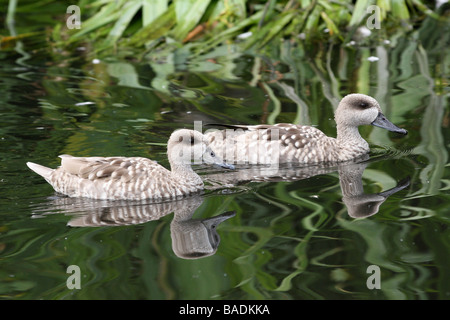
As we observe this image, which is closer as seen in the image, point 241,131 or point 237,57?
point 241,131

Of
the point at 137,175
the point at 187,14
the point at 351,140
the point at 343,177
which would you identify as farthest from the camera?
the point at 187,14

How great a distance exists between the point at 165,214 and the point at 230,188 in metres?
0.84

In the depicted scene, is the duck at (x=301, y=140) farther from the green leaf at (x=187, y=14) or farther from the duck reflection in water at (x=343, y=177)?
the green leaf at (x=187, y=14)

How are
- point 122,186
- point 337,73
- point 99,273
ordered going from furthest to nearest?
point 337,73
point 122,186
point 99,273

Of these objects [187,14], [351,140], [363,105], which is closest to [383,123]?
[363,105]

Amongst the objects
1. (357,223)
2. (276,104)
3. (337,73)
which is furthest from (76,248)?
(337,73)

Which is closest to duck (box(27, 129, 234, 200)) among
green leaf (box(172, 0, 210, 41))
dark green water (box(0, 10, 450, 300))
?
dark green water (box(0, 10, 450, 300))

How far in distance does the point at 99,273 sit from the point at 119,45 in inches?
296

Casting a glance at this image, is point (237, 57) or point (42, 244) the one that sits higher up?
point (237, 57)

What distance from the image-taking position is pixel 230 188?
7832mm

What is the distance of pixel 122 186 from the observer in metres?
7.54

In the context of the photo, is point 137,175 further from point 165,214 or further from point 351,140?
point 351,140

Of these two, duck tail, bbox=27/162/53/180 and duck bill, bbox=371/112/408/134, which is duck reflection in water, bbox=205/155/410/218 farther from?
duck tail, bbox=27/162/53/180

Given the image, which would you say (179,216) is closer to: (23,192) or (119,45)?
(23,192)
